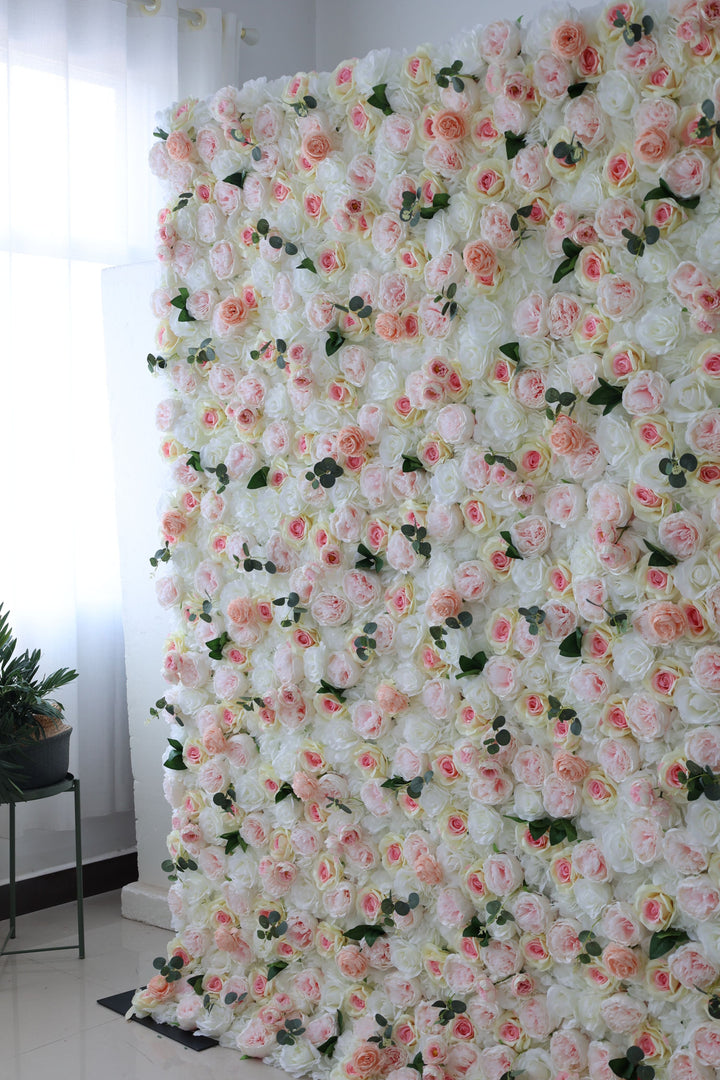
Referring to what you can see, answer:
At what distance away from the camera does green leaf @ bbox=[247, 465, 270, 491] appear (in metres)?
2.29

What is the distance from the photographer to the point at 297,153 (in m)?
2.19

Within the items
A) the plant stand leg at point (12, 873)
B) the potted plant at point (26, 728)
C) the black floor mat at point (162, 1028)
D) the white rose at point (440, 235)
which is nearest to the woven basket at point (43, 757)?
the potted plant at point (26, 728)

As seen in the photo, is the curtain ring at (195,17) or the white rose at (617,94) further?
the curtain ring at (195,17)

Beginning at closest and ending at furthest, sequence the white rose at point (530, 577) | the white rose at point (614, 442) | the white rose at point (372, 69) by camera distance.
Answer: the white rose at point (614, 442) < the white rose at point (530, 577) < the white rose at point (372, 69)

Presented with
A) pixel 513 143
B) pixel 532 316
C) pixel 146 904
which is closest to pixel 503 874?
pixel 532 316

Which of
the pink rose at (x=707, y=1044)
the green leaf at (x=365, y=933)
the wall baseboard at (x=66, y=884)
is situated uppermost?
the green leaf at (x=365, y=933)

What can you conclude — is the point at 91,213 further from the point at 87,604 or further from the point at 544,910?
the point at 544,910

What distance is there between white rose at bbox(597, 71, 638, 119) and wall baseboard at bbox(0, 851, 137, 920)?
2.52 m

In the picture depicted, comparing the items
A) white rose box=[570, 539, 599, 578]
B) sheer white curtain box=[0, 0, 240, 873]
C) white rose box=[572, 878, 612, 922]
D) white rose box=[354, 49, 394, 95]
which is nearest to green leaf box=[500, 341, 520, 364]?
white rose box=[570, 539, 599, 578]

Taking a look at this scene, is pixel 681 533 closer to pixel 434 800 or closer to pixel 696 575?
pixel 696 575

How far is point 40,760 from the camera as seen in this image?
2.68m

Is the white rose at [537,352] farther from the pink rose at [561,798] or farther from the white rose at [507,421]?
the pink rose at [561,798]

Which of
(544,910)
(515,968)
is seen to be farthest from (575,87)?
(515,968)

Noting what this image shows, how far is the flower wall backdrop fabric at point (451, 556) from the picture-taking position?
174 centimetres
